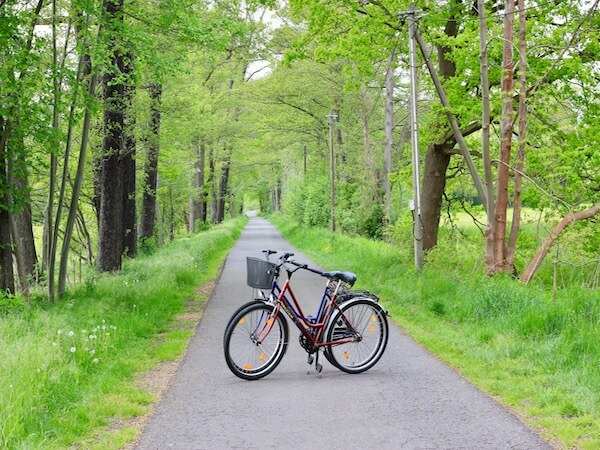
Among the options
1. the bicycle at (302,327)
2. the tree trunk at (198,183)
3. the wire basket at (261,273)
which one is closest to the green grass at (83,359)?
the bicycle at (302,327)

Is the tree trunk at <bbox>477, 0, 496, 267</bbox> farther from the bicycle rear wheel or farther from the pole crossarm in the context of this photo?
the bicycle rear wheel

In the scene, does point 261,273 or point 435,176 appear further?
point 435,176

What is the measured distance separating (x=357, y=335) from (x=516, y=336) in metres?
2.36

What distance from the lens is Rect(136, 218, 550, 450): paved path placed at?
17.0 ft

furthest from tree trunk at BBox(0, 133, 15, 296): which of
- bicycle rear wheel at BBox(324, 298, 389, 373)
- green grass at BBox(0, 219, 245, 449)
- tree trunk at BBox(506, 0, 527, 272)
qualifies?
tree trunk at BBox(506, 0, 527, 272)

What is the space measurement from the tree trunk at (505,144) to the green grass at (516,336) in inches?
24.8

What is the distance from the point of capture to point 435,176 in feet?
58.5

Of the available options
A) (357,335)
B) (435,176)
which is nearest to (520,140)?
(435,176)

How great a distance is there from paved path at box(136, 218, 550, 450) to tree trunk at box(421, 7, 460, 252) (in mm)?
10035

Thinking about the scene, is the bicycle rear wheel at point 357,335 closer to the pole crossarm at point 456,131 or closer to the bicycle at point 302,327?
the bicycle at point 302,327

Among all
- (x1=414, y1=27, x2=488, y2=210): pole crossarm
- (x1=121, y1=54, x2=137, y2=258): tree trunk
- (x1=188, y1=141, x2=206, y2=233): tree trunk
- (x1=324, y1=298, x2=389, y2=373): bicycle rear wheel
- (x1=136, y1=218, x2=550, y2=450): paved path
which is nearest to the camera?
(x1=136, y1=218, x2=550, y2=450): paved path

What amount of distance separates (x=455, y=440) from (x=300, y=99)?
3021 centimetres

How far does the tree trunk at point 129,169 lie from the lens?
53.9ft

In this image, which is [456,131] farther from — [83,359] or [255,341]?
[83,359]
